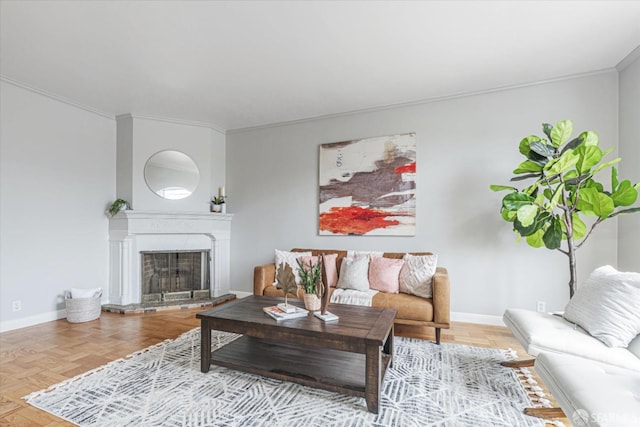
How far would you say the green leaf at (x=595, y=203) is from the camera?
2.37 meters

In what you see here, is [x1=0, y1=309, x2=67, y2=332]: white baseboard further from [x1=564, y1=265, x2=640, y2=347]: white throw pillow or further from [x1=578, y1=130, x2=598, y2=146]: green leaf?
[x1=578, y1=130, x2=598, y2=146]: green leaf

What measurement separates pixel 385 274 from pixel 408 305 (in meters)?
0.45

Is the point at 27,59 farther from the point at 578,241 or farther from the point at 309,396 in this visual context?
the point at 578,241

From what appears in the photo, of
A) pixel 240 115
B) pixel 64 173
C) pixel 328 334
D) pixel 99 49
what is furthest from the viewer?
pixel 240 115

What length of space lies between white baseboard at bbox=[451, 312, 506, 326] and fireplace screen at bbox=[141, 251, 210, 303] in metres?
3.39

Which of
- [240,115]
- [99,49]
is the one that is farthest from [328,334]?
[240,115]

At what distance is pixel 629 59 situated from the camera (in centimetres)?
271

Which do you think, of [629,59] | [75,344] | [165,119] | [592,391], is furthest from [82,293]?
[629,59]

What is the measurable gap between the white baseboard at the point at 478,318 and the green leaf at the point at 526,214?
53.0 inches

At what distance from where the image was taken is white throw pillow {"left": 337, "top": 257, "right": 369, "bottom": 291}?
10.6 feet

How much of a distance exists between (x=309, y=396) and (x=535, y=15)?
3119 mm

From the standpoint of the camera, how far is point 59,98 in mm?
3561

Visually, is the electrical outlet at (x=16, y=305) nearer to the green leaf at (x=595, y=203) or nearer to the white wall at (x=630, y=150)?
the green leaf at (x=595, y=203)

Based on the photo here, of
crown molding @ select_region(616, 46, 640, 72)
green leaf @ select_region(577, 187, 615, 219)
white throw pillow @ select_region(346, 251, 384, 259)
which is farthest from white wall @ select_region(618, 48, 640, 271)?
white throw pillow @ select_region(346, 251, 384, 259)
